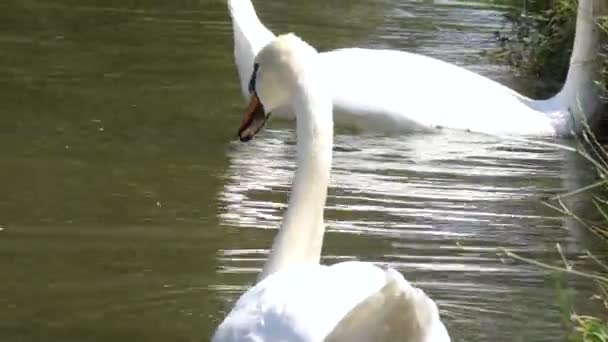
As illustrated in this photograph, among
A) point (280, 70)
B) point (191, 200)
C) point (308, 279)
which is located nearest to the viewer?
point (308, 279)

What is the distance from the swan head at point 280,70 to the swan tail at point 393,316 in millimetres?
1407

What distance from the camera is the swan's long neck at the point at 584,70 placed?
870 cm

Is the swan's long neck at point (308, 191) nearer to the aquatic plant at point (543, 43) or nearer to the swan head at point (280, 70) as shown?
the swan head at point (280, 70)

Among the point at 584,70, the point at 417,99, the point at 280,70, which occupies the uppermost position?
the point at 280,70

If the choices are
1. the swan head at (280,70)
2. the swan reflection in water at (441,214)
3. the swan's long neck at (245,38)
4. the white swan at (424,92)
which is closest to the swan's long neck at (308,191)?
the swan head at (280,70)

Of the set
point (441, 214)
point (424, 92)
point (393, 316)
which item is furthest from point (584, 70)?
point (393, 316)

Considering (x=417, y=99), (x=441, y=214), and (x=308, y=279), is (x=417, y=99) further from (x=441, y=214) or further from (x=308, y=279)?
(x=308, y=279)

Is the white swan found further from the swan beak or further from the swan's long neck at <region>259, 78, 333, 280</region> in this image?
the swan's long neck at <region>259, 78, 333, 280</region>

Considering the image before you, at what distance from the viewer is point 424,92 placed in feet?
28.9

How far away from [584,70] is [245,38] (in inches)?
69.3

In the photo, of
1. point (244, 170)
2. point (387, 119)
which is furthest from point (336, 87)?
point (244, 170)

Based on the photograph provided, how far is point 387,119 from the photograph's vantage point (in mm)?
8727

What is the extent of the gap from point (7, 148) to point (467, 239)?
7.34 feet

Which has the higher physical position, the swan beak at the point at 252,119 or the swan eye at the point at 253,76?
the swan eye at the point at 253,76
